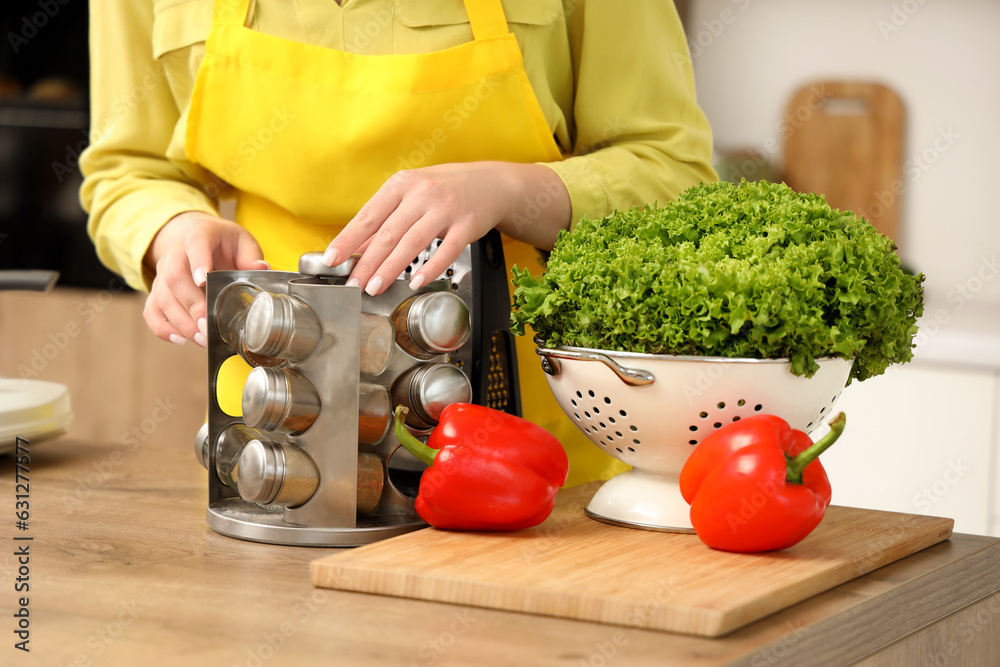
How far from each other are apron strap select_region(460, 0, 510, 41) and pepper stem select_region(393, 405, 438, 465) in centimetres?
43

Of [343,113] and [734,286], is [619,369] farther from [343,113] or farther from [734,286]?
[343,113]

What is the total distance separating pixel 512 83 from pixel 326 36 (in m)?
0.19

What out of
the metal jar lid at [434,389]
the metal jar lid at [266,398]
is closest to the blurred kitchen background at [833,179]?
the metal jar lid at [434,389]

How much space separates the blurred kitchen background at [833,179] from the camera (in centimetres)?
238

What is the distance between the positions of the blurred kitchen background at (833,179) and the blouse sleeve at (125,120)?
1.53 m

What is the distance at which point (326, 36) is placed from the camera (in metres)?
1.03

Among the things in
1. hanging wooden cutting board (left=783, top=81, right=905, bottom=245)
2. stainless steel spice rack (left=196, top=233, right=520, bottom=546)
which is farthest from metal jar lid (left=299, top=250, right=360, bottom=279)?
hanging wooden cutting board (left=783, top=81, right=905, bottom=245)

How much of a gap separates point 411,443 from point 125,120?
25.4 inches

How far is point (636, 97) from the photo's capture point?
1073mm

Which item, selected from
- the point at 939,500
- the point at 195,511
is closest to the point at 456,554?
the point at 195,511

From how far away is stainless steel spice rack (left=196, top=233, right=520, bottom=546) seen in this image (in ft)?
2.44

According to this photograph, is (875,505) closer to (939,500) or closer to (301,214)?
(939,500)

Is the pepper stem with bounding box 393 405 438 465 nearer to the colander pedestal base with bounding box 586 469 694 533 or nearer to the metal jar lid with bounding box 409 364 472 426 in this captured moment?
the metal jar lid with bounding box 409 364 472 426

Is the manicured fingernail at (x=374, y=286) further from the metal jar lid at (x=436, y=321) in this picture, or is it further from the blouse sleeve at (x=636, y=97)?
the blouse sleeve at (x=636, y=97)
